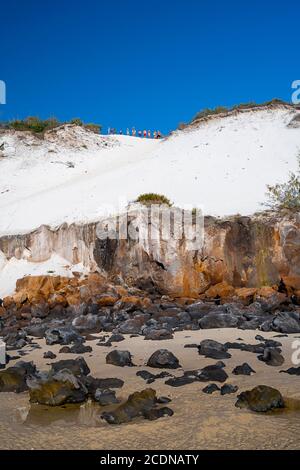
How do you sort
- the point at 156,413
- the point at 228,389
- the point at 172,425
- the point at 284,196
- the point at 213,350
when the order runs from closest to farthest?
the point at 172,425 < the point at 156,413 < the point at 228,389 < the point at 213,350 < the point at 284,196

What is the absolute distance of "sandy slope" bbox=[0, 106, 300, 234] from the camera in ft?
71.7

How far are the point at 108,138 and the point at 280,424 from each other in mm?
Result: 36738

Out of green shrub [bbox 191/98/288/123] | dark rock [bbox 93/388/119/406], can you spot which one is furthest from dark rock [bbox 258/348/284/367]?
green shrub [bbox 191/98/288/123]

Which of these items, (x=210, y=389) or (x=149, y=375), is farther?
(x=149, y=375)

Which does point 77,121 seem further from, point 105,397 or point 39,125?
point 105,397

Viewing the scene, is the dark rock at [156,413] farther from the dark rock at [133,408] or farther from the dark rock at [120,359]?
the dark rock at [120,359]

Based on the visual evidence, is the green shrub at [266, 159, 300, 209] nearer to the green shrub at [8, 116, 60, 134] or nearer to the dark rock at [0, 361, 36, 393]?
the dark rock at [0, 361, 36, 393]

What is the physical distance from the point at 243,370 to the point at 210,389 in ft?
3.47

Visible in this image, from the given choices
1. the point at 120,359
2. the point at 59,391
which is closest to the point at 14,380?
the point at 59,391

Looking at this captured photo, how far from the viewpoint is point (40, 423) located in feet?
18.7

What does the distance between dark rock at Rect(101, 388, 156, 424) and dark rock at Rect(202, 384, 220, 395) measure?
0.91 m

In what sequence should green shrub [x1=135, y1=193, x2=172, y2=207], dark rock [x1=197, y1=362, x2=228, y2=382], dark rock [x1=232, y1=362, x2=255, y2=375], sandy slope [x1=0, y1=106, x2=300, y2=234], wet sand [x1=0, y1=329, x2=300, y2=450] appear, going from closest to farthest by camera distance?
wet sand [x1=0, y1=329, x2=300, y2=450] → dark rock [x1=197, y1=362, x2=228, y2=382] → dark rock [x1=232, y1=362, x2=255, y2=375] → green shrub [x1=135, y1=193, x2=172, y2=207] → sandy slope [x1=0, y1=106, x2=300, y2=234]

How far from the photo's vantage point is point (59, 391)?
21.0 feet

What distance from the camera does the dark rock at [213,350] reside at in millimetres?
8688
